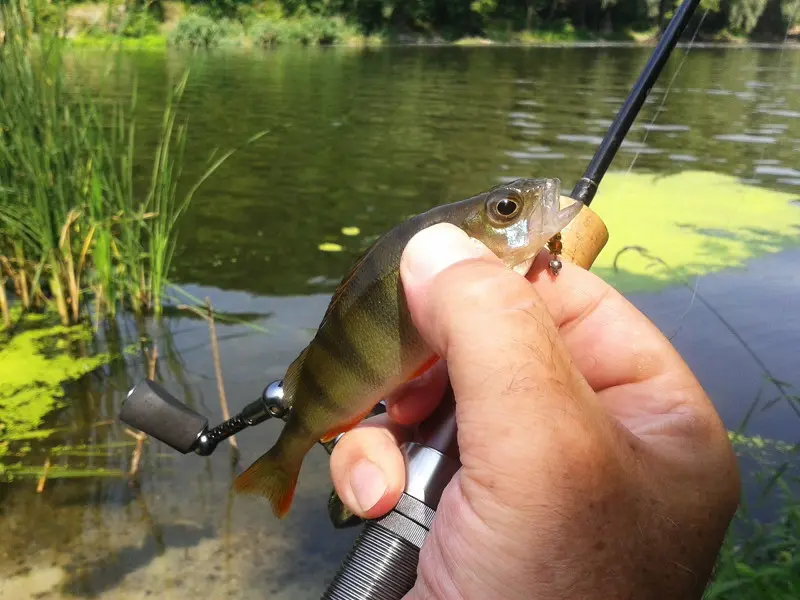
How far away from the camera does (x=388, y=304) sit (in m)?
1.44

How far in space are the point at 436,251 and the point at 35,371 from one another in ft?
12.4

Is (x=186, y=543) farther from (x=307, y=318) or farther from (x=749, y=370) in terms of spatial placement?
(x=749, y=370)

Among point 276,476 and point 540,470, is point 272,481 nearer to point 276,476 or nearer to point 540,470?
point 276,476

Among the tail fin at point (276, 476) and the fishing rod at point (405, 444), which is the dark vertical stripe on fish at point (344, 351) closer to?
the fishing rod at point (405, 444)

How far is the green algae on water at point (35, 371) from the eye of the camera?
3836mm

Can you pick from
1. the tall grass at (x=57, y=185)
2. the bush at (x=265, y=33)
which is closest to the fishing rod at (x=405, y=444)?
the tall grass at (x=57, y=185)

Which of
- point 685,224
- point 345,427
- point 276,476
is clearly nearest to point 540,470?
point 345,427

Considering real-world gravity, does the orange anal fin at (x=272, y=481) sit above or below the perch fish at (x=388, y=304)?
below

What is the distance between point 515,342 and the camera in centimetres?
111

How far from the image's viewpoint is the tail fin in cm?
175

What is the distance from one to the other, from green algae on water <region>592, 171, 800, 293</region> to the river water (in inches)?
7.0

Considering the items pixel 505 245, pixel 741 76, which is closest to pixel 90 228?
pixel 505 245

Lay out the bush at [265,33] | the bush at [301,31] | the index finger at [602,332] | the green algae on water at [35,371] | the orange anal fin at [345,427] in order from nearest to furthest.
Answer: the index finger at [602,332], the orange anal fin at [345,427], the green algae on water at [35,371], the bush at [265,33], the bush at [301,31]

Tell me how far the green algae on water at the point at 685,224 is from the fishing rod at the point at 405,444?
357 cm
